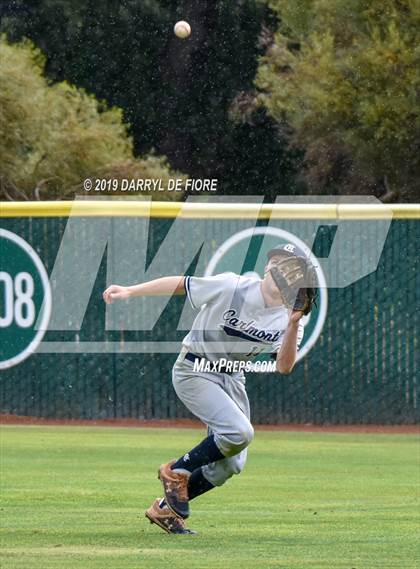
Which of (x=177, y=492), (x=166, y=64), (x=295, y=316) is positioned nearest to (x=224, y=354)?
(x=295, y=316)

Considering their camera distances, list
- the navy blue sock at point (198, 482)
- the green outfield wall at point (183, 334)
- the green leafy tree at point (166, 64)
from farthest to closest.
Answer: the green leafy tree at point (166, 64) < the green outfield wall at point (183, 334) < the navy blue sock at point (198, 482)

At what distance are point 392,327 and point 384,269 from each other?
69 centimetres

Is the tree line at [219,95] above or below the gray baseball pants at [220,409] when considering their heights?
below

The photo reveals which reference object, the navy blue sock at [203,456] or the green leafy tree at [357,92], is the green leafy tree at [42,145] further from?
the navy blue sock at [203,456]

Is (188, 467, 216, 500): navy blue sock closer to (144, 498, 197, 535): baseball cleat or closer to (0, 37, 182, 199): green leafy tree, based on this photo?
(144, 498, 197, 535): baseball cleat

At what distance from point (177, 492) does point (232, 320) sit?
1.12 meters

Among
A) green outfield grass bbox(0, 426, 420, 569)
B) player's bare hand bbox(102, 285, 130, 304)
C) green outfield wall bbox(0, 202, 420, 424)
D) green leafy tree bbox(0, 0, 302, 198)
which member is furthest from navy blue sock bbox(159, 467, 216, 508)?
green leafy tree bbox(0, 0, 302, 198)

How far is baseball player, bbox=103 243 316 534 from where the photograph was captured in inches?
351

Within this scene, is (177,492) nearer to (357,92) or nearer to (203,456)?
(203,456)

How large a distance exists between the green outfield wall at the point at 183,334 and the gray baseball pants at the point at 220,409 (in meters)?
7.76

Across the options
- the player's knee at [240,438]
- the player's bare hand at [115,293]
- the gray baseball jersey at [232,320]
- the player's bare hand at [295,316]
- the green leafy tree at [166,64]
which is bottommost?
the green leafy tree at [166,64]

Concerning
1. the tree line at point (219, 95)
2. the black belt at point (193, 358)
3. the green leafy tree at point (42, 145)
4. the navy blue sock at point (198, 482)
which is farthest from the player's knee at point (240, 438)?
the green leafy tree at point (42, 145)

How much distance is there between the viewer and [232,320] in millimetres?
9203

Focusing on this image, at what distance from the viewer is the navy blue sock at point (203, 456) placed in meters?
9.16
